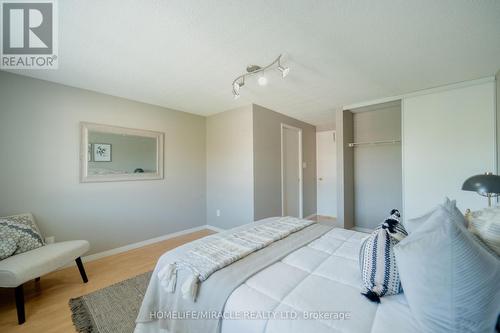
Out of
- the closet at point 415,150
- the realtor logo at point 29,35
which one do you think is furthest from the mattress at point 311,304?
the closet at point 415,150

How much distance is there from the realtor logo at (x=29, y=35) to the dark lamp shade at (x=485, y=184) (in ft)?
11.3

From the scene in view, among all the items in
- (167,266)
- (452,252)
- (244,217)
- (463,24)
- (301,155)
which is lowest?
(244,217)

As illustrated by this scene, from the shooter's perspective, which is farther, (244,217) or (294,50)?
(244,217)

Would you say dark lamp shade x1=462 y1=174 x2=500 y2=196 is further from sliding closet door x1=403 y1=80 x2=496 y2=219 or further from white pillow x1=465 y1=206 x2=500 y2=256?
sliding closet door x1=403 y1=80 x2=496 y2=219

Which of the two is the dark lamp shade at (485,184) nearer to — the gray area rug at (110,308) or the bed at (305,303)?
the bed at (305,303)

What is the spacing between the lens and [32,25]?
1.61 metres

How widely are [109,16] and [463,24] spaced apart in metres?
2.64

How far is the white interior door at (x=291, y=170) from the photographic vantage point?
4.21 meters

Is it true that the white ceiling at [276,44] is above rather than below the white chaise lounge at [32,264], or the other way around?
above

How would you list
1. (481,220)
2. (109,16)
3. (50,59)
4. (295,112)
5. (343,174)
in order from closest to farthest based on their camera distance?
(481,220), (109,16), (50,59), (343,174), (295,112)

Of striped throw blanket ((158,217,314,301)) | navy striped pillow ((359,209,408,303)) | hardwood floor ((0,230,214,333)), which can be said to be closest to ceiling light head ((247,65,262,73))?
striped throw blanket ((158,217,314,301))

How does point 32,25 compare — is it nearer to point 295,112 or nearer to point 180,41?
point 180,41

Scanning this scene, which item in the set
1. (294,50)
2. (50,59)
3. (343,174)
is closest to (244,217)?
(343,174)

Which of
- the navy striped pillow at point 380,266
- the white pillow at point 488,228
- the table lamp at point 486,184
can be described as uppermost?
the table lamp at point 486,184
